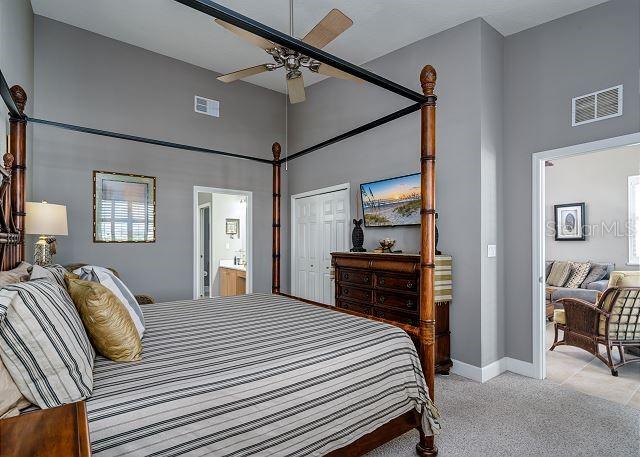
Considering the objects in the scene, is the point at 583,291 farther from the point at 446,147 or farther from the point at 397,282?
the point at 397,282

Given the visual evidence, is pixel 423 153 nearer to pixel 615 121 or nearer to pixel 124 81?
pixel 615 121

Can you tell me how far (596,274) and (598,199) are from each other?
4.37 ft

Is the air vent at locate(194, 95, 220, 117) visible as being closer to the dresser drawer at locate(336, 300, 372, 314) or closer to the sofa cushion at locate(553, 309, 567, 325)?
the dresser drawer at locate(336, 300, 372, 314)

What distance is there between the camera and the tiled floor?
2928 mm

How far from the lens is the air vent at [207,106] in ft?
15.7

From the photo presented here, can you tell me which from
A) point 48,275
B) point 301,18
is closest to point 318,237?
point 301,18

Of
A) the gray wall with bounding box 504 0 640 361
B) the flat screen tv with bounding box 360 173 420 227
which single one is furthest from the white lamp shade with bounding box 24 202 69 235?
the gray wall with bounding box 504 0 640 361

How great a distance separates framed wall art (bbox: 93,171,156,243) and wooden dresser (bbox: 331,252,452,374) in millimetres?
2583

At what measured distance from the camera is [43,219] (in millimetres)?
2670

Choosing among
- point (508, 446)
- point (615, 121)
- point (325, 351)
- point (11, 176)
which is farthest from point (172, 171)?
point (615, 121)

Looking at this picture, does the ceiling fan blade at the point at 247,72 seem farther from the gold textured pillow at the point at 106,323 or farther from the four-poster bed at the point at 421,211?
the gold textured pillow at the point at 106,323

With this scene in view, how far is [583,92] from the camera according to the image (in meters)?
3.12

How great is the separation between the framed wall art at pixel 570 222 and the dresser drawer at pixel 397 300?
15.2 ft

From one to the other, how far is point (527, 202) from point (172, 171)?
419cm
